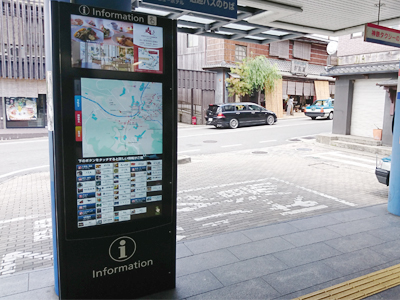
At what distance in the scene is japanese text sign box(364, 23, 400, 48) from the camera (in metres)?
6.72

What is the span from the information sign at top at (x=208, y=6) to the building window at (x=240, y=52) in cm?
2570

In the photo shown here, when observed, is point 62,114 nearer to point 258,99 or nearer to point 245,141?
point 245,141

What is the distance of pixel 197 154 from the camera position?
13664 millimetres

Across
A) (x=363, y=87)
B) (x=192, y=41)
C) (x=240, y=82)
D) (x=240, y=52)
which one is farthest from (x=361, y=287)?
(x=192, y=41)

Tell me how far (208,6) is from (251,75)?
24981mm

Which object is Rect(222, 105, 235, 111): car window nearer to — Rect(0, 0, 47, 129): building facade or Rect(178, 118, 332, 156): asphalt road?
Rect(178, 118, 332, 156): asphalt road

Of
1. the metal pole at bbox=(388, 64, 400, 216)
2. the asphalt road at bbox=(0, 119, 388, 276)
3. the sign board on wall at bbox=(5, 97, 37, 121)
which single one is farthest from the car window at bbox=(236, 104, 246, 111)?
the metal pole at bbox=(388, 64, 400, 216)

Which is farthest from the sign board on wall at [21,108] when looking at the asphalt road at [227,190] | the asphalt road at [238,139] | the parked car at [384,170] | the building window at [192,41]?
the parked car at [384,170]

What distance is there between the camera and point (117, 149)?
3148 mm

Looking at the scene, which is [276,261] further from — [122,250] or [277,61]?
[277,61]

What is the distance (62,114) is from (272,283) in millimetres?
2806

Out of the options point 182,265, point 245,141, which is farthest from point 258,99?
point 182,265

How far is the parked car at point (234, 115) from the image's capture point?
856 inches

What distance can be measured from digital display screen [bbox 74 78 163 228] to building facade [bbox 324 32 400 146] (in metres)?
13.4
